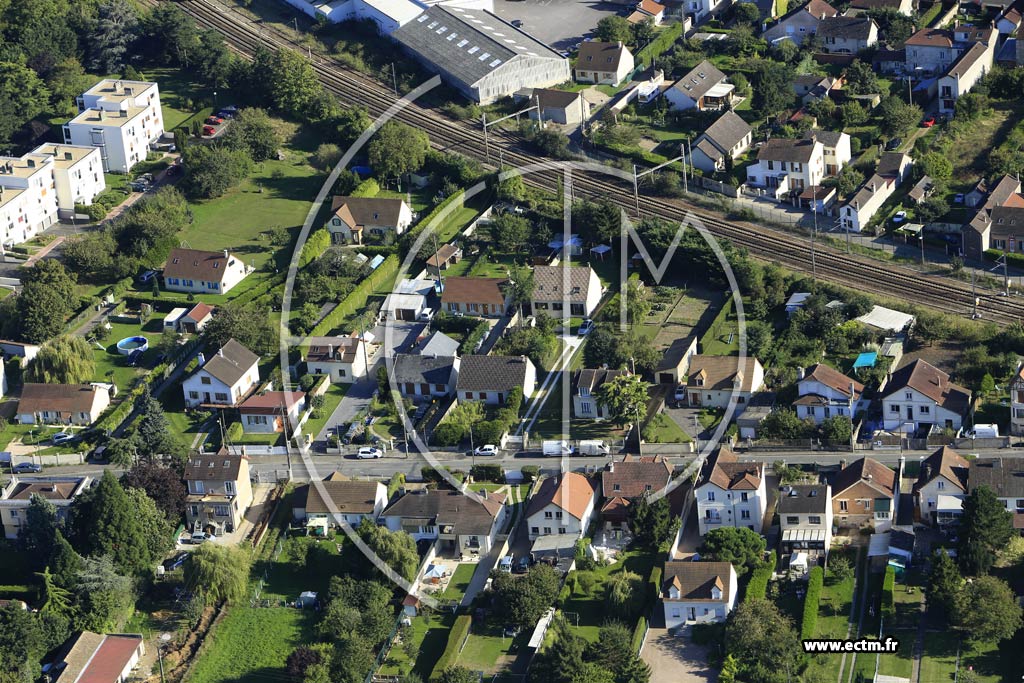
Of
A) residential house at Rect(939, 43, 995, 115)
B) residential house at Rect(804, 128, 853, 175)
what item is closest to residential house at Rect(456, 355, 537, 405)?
residential house at Rect(804, 128, 853, 175)

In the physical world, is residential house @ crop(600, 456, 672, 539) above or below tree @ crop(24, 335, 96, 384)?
above

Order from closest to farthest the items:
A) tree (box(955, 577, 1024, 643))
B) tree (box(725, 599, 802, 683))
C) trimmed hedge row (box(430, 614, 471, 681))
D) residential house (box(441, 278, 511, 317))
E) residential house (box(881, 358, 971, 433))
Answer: tree (box(725, 599, 802, 683)), tree (box(955, 577, 1024, 643)), trimmed hedge row (box(430, 614, 471, 681)), residential house (box(881, 358, 971, 433)), residential house (box(441, 278, 511, 317))

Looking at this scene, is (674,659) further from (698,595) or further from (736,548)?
(736,548)

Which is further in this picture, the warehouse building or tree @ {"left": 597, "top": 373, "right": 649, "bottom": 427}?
the warehouse building

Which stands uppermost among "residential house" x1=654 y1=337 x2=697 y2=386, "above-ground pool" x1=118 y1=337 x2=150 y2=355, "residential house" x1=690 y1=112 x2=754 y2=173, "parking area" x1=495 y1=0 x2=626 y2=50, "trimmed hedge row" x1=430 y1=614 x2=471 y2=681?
"residential house" x1=690 y1=112 x2=754 y2=173

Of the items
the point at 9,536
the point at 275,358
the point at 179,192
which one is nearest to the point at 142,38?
the point at 179,192

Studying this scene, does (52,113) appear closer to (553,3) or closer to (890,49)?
(553,3)

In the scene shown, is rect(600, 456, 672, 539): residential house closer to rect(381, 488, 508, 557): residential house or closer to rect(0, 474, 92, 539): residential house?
rect(381, 488, 508, 557): residential house
